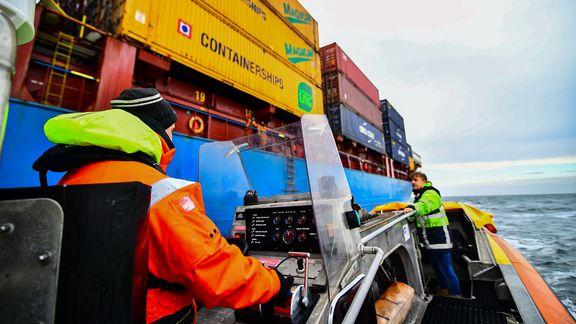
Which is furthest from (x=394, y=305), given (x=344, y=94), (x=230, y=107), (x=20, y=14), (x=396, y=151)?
(x=396, y=151)

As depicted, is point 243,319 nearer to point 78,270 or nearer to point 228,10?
point 78,270

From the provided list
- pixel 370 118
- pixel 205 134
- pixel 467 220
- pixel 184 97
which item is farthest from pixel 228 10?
pixel 370 118

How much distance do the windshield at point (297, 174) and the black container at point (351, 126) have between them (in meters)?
9.95

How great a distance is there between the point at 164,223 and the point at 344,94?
14.1m

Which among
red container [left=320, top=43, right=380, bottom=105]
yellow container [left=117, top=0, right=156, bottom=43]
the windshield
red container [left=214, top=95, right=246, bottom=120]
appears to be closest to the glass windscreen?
the windshield

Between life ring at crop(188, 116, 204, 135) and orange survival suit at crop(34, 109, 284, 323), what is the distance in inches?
198

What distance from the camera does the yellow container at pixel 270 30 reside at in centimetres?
709

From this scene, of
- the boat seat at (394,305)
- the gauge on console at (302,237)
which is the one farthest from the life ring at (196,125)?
the boat seat at (394,305)

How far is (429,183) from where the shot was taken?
4.18 m

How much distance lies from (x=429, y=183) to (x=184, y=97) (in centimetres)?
596

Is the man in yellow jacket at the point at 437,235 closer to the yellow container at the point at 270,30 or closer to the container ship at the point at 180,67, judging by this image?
the container ship at the point at 180,67

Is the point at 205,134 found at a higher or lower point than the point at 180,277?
higher

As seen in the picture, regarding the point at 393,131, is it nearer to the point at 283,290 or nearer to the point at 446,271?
the point at 446,271

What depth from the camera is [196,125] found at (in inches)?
233
